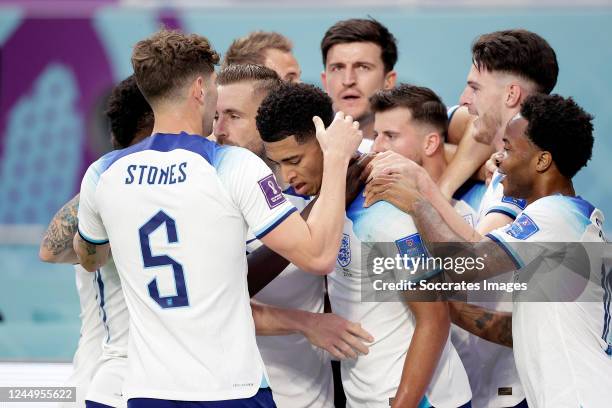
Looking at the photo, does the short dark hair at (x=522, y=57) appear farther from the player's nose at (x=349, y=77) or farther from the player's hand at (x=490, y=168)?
the player's nose at (x=349, y=77)

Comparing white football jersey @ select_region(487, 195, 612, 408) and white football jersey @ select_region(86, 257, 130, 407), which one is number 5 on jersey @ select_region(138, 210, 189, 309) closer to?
white football jersey @ select_region(86, 257, 130, 407)

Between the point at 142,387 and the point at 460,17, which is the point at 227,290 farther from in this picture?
the point at 460,17

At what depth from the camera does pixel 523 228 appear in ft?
11.6

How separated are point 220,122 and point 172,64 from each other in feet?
4.00

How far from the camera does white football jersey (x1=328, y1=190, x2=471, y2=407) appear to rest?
11.8 feet

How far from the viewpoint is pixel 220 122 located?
4.53 m

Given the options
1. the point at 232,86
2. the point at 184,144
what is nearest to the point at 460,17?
the point at 232,86

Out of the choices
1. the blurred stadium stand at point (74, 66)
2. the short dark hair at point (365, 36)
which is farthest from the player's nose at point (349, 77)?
the blurred stadium stand at point (74, 66)

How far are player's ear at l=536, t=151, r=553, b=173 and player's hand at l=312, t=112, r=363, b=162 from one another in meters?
0.76

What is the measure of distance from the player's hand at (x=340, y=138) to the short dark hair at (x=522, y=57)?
4.39ft

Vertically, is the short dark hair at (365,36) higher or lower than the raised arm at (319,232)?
higher

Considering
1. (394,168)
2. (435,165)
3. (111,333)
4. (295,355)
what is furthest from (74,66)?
(394,168)

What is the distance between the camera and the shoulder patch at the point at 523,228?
3.52 meters

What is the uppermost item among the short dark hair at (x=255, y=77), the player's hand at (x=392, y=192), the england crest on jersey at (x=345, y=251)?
the short dark hair at (x=255, y=77)
